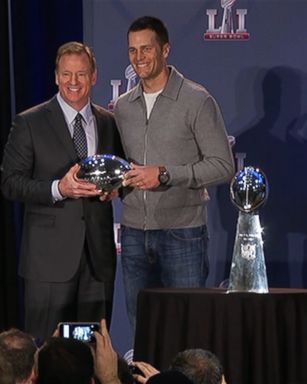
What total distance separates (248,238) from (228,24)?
1800 millimetres

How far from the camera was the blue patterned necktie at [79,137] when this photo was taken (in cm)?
468

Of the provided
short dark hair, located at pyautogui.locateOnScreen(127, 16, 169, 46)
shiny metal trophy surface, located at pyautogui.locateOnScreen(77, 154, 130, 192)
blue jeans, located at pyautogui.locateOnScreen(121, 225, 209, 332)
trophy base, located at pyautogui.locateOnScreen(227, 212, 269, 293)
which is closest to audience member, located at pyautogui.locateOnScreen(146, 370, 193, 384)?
trophy base, located at pyautogui.locateOnScreen(227, 212, 269, 293)

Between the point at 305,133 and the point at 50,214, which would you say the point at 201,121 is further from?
the point at 305,133

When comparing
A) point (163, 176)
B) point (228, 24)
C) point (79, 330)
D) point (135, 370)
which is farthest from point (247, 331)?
point (228, 24)

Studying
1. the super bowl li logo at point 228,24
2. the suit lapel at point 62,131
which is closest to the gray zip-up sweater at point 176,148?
the suit lapel at point 62,131

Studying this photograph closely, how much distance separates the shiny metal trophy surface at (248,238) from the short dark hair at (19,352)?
1085mm

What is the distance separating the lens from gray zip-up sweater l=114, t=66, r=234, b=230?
4.70 metres

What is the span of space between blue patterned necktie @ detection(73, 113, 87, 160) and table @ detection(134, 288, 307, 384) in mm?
800

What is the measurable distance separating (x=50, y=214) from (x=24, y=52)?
1460 millimetres

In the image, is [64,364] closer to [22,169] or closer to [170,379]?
[170,379]

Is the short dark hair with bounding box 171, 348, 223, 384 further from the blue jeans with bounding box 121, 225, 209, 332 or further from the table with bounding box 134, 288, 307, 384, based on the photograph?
the blue jeans with bounding box 121, 225, 209, 332

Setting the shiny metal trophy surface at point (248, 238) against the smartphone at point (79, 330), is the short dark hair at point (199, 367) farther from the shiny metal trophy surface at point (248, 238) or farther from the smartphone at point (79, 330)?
the shiny metal trophy surface at point (248, 238)

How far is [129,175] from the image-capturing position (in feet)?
14.6

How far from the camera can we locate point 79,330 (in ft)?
13.0
